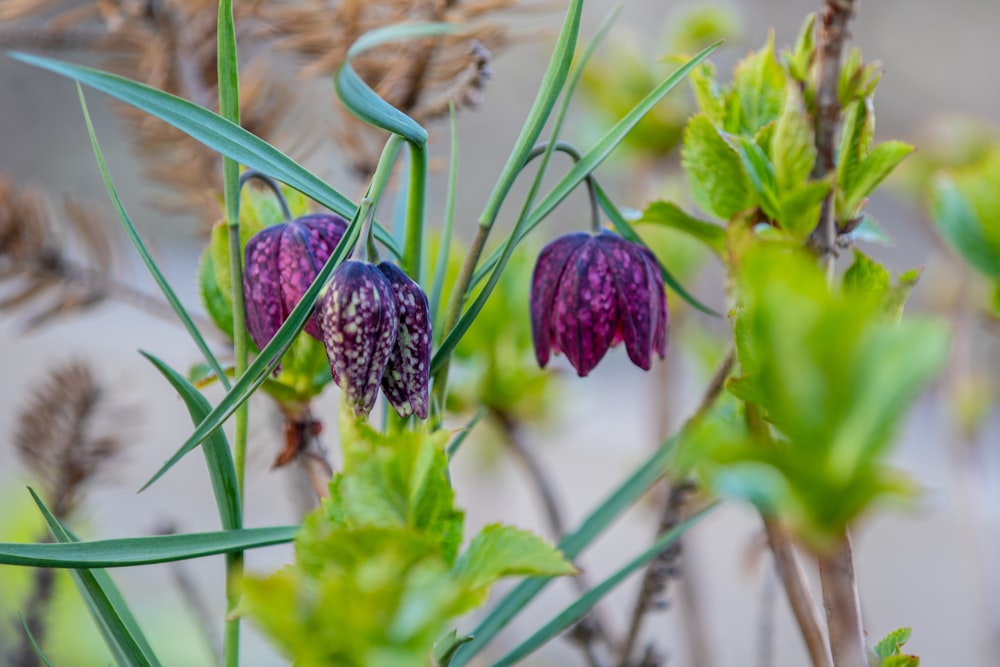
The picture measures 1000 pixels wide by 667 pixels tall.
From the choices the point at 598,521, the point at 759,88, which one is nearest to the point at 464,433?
the point at 598,521

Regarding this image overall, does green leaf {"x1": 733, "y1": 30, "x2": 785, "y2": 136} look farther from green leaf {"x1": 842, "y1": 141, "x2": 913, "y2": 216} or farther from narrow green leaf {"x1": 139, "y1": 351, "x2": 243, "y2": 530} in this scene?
narrow green leaf {"x1": 139, "y1": 351, "x2": 243, "y2": 530}

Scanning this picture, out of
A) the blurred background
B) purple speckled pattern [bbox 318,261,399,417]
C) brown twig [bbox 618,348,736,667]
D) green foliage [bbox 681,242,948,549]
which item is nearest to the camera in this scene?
green foliage [bbox 681,242,948,549]

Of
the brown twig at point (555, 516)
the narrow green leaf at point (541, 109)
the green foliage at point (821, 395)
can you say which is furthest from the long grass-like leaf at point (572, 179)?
the brown twig at point (555, 516)

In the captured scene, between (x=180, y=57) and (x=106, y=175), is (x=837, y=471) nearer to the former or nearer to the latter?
(x=106, y=175)

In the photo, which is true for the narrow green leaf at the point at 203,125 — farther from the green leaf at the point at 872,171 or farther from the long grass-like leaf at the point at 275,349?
the green leaf at the point at 872,171

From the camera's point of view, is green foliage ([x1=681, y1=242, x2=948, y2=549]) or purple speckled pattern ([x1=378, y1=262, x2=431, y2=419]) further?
purple speckled pattern ([x1=378, y1=262, x2=431, y2=419])

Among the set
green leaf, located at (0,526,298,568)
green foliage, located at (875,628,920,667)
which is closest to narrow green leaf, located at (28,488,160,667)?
green leaf, located at (0,526,298,568)

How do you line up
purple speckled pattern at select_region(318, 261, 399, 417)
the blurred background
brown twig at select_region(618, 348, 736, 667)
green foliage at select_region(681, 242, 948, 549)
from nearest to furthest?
green foliage at select_region(681, 242, 948, 549) < purple speckled pattern at select_region(318, 261, 399, 417) < brown twig at select_region(618, 348, 736, 667) < the blurred background
